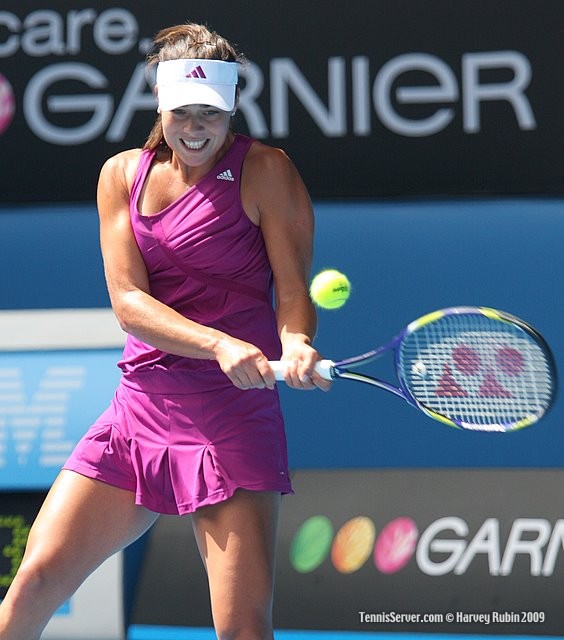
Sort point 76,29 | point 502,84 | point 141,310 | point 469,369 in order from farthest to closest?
point 76,29
point 502,84
point 469,369
point 141,310

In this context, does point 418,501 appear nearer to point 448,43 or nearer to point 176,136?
point 448,43

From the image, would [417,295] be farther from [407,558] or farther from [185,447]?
[185,447]

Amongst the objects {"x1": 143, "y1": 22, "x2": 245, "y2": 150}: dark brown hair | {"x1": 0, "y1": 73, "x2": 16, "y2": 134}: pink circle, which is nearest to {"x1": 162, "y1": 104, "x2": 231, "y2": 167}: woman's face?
{"x1": 143, "y1": 22, "x2": 245, "y2": 150}: dark brown hair

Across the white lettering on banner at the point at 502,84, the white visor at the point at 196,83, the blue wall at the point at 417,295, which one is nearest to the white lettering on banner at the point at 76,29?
the blue wall at the point at 417,295

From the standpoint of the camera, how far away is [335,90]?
4566 millimetres

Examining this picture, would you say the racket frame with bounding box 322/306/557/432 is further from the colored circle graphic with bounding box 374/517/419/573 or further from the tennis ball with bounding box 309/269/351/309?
the colored circle graphic with bounding box 374/517/419/573

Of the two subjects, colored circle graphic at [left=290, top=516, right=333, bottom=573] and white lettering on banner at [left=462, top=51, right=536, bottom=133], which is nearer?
colored circle graphic at [left=290, top=516, right=333, bottom=573]

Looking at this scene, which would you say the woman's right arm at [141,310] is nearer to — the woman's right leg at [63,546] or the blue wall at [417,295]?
the woman's right leg at [63,546]

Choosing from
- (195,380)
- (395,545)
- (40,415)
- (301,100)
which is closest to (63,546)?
(195,380)

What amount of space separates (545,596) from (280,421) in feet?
4.29

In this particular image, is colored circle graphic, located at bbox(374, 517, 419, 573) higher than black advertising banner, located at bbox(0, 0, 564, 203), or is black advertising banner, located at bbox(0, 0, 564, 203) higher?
black advertising banner, located at bbox(0, 0, 564, 203)

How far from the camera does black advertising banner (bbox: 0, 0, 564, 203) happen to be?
14.8 ft

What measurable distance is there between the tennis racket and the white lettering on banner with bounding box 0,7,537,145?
4.96 feet

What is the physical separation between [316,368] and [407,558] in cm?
144
